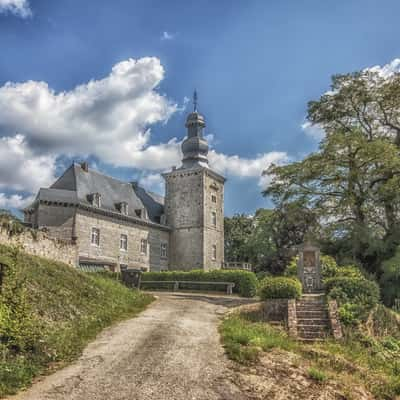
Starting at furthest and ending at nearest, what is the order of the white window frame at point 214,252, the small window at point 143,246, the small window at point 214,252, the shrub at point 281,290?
the small window at point 214,252 → the white window frame at point 214,252 → the small window at point 143,246 → the shrub at point 281,290

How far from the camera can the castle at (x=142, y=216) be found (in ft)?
99.5

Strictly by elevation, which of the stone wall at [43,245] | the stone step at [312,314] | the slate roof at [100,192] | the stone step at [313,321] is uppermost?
the slate roof at [100,192]

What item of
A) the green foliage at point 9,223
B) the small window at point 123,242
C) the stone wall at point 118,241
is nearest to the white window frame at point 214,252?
the stone wall at point 118,241

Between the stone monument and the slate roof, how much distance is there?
1635cm

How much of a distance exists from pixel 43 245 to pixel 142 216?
19317mm

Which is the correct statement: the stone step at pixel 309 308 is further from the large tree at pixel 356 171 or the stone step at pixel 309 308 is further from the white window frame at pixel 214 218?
the white window frame at pixel 214 218

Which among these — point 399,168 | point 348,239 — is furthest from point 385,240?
point 399,168

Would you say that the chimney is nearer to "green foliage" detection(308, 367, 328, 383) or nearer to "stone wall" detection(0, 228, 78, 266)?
"stone wall" detection(0, 228, 78, 266)

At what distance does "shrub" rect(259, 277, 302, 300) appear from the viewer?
14398 mm

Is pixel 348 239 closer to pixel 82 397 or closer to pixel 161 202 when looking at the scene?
pixel 82 397

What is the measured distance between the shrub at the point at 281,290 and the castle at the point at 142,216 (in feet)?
54.7

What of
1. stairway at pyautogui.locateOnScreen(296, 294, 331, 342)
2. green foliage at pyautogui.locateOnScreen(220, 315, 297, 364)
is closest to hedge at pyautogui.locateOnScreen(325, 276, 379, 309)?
stairway at pyautogui.locateOnScreen(296, 294, 331, 342)

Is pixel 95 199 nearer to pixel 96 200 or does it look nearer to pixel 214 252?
pixel 96 200

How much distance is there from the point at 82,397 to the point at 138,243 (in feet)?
96.4
